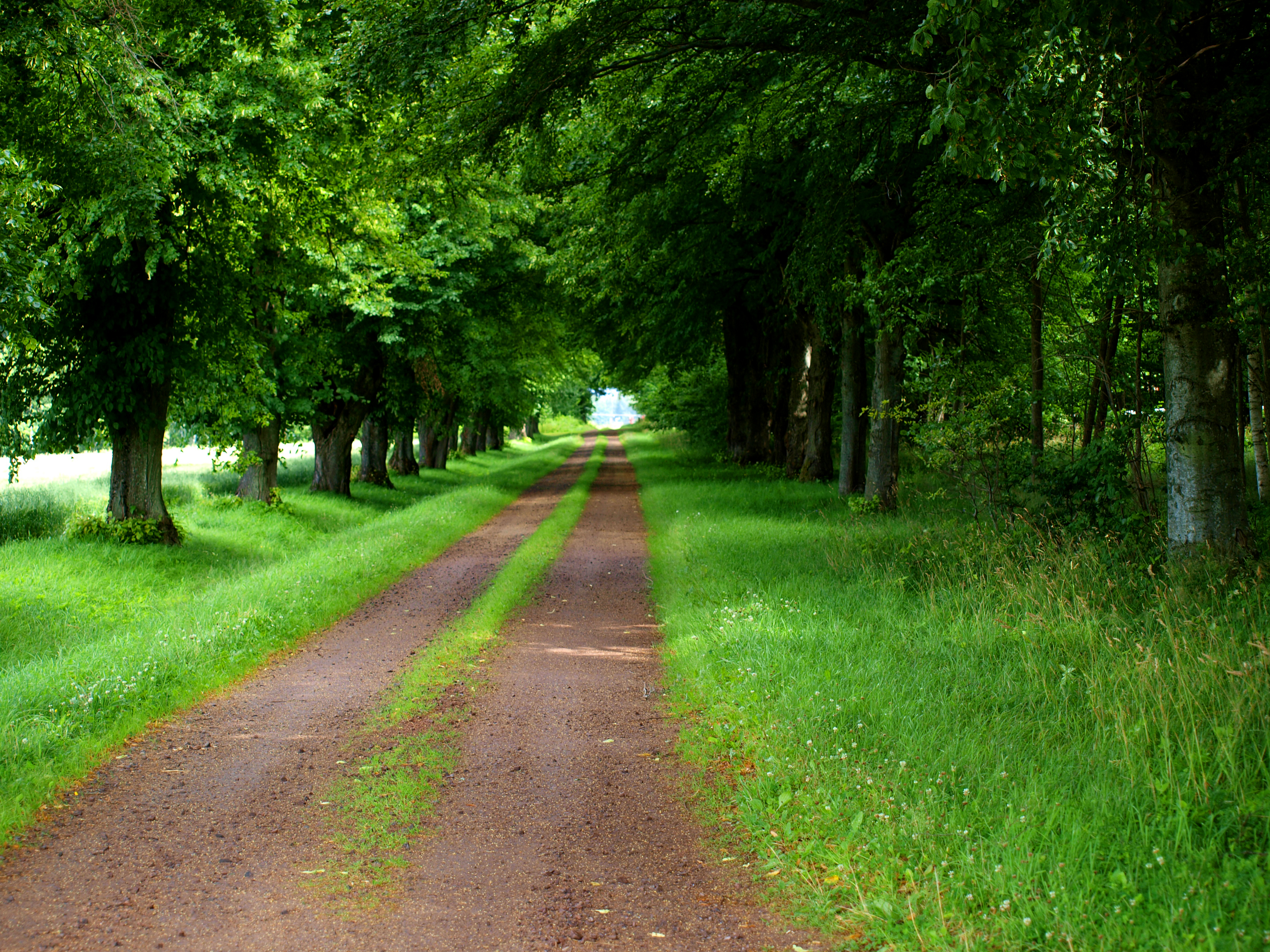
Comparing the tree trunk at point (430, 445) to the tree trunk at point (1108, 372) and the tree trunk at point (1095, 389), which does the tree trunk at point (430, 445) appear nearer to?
the tree trunk at point (1095, 389)

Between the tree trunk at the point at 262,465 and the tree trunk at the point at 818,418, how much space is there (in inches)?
497

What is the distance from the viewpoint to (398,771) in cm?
580

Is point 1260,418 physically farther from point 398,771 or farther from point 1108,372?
point 398,771

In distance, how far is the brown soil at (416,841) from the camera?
12.9 feet

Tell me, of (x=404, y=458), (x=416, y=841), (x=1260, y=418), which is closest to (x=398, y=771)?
(x=416, y=841)

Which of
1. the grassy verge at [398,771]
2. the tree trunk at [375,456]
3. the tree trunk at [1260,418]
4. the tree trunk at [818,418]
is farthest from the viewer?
the tree trunk at [375,456]

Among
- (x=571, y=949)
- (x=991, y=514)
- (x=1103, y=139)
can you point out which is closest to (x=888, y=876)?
(x=571, y=949)

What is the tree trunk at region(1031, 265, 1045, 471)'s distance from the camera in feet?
36.7

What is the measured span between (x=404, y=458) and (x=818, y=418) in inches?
638

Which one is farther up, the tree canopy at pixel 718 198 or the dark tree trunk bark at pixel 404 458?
the tree canopy at pixel 718 198

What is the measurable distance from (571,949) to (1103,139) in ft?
25.5

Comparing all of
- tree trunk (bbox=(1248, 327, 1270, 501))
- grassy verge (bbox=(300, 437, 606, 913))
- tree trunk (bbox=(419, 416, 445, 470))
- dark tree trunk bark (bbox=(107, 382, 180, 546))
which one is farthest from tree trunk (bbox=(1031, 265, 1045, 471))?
tree trunk (bbox=(419, 416, 445, 470))

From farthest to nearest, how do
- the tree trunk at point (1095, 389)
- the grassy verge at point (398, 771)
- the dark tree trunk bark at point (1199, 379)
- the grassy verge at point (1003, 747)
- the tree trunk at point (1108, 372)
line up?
1. the tree trunk at point (1095, 389)
2. the tree trunk at point (1108, 372)
3. the dark tree trunk bark at point (1199, 379)
4. the grassy verge at point (398, 771)
5. the grassy verge at point (1003, 747)

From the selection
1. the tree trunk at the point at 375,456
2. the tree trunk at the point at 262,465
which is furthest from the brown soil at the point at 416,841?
the tree trunk at the point at 375,456
